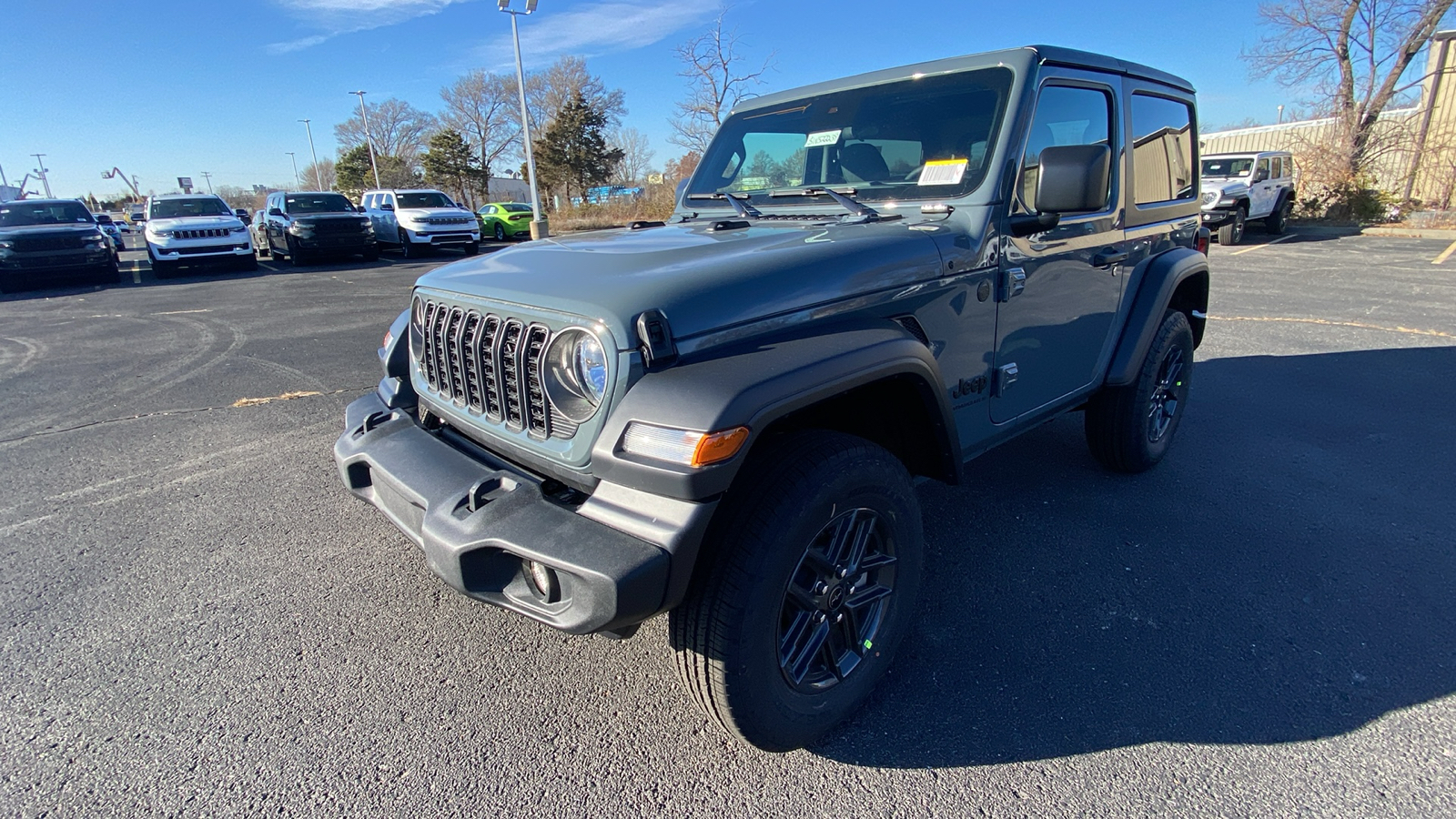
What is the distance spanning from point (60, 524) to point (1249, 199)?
66.4ft

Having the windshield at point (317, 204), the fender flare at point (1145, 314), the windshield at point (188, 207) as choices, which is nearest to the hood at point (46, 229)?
the windshield at point (188, 207)

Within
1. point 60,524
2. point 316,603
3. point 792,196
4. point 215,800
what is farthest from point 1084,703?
point 60,524

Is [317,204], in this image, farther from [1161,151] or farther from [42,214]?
[1161,151]

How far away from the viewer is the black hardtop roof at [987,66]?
2.85m

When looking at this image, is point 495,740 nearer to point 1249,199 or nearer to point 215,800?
point 215,800

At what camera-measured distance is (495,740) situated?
219 cm

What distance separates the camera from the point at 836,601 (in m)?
2.13

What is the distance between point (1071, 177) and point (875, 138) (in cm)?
87

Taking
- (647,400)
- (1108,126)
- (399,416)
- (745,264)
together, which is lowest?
(399,416)

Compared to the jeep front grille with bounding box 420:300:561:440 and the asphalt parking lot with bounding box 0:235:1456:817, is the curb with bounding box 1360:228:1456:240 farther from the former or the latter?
the jeep front grille with bounding box 420:300:561:440

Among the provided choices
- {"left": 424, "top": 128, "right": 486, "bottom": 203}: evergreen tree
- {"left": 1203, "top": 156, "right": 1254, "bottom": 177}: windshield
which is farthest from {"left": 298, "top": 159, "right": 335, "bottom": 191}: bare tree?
{"left": 1203, "top": 156, "right": 1254, "bottom": 177}: windshield

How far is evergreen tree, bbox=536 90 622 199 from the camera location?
36.9 metres

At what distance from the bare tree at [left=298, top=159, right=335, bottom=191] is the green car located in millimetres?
52593

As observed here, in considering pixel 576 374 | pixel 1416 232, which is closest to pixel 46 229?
pixel 576 374
